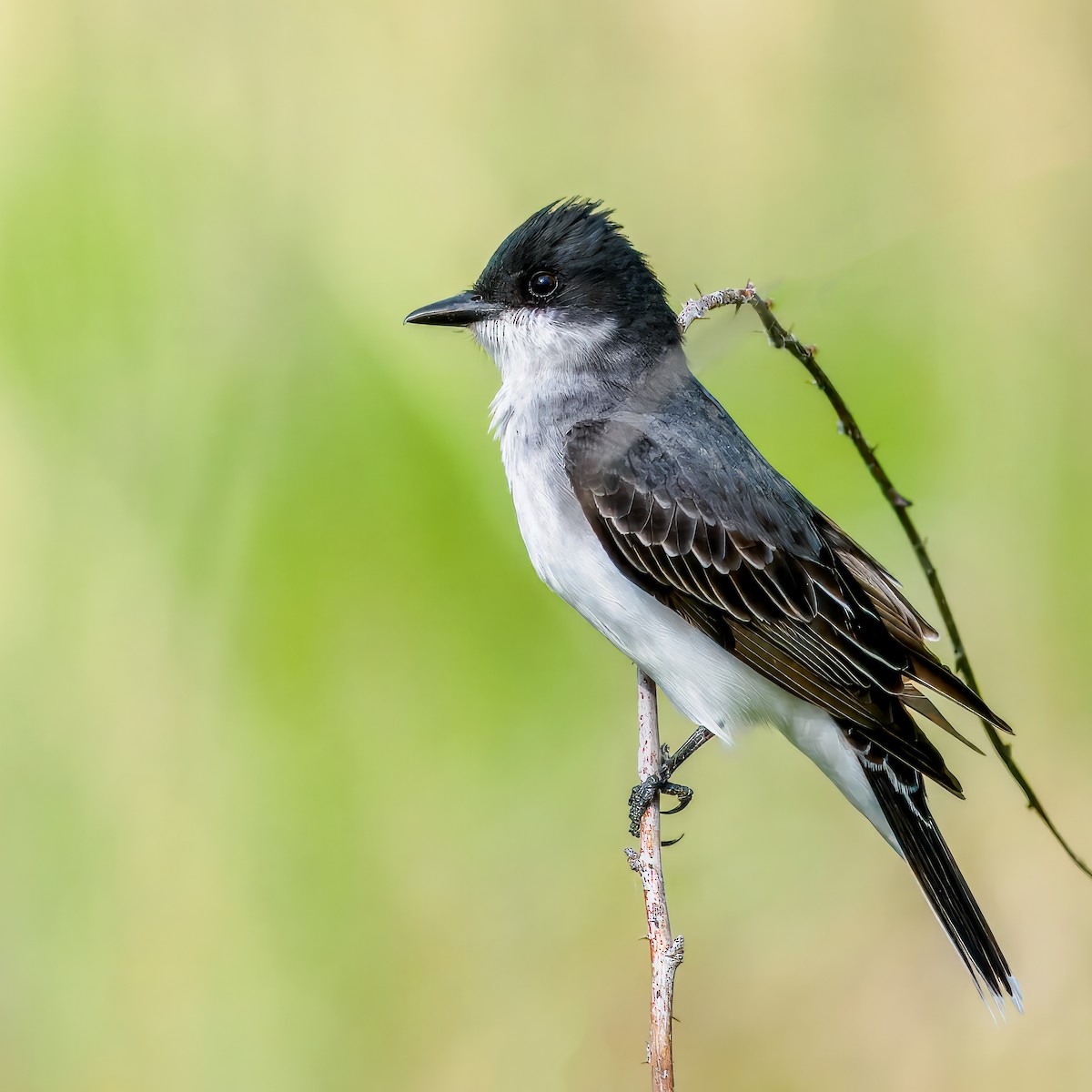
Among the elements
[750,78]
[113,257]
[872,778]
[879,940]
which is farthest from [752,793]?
[113,257]

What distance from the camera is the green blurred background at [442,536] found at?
13.5 feet

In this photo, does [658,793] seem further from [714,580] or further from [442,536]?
[442,536]

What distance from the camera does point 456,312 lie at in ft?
12.0

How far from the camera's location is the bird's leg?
349 centimetres

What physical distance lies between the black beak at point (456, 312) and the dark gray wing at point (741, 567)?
1.55 ft

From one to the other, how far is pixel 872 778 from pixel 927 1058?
4.08ft

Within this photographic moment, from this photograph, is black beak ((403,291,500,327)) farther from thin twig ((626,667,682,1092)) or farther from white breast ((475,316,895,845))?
thin twig ((626,667,682,1092))

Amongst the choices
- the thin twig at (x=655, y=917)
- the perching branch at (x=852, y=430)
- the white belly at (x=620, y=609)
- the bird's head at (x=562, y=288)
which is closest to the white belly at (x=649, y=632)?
the white belly at (x=620, y=609)

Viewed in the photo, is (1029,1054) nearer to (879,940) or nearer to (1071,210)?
(879,940)

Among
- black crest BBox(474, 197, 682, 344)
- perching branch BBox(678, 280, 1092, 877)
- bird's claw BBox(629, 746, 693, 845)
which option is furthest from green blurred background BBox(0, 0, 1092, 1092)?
perching branch BBox(678, 280, 1092, 877)

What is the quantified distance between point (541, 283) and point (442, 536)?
1036 mm

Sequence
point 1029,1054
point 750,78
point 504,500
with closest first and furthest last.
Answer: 1. point 1029,1054
2. point 504,500
3. point 750,78

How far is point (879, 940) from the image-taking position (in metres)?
4.17

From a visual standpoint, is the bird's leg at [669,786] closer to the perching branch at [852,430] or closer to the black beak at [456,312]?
the perching branch at [852,430]
